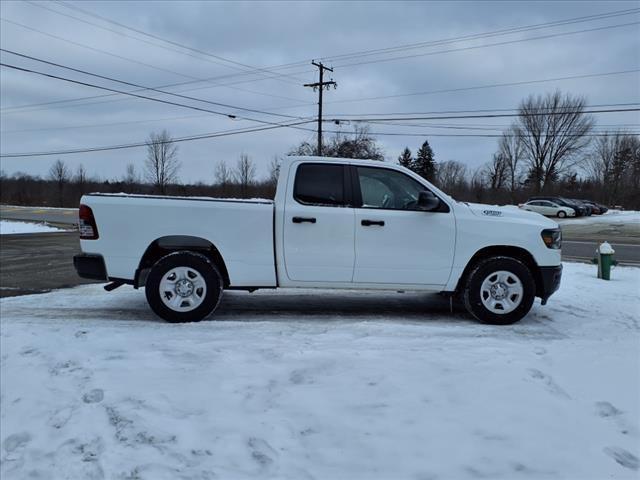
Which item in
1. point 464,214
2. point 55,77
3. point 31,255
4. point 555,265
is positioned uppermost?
point 55,77

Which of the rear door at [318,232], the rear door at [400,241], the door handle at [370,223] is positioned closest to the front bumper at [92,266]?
the rear door at [318,232]

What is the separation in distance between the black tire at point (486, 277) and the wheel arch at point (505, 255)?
0.34 feet

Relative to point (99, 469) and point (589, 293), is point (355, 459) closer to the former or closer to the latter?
point (99, 469)

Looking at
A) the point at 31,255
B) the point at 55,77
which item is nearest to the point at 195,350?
the point at 31,255

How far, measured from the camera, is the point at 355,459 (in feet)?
8.72

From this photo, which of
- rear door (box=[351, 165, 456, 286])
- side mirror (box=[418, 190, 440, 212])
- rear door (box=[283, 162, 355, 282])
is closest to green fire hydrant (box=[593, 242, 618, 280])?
rear door (box=[351, 165, 456, 286])

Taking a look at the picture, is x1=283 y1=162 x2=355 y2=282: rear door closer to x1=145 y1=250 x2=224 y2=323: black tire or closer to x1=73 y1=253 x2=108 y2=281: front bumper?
x1=145 y1=250 x2=224 y2=323: black tire

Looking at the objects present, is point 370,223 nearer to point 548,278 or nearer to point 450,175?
point 548,278

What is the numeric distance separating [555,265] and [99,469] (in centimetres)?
490

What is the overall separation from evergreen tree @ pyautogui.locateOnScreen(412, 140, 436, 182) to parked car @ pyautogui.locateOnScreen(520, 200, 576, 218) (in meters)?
32.0

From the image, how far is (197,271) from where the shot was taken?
16.8 ft

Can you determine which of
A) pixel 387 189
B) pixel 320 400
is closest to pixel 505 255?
→ pixel 387 189

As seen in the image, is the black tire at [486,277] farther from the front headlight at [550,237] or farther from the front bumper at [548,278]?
the front headlight at [550,237]

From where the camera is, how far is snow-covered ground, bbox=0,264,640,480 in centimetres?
265
